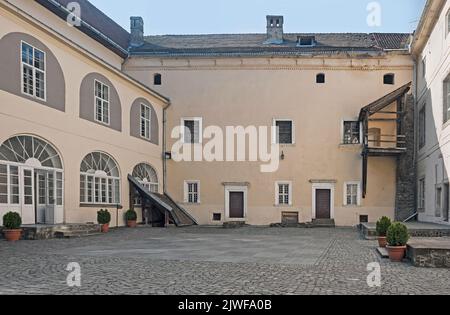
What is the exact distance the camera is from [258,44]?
1127 inches

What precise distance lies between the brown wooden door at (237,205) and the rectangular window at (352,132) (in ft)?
22.3

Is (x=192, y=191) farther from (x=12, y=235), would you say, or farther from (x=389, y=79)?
(x=12, y=235)

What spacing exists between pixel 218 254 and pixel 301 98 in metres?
16.7

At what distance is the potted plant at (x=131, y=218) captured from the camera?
21.9 m

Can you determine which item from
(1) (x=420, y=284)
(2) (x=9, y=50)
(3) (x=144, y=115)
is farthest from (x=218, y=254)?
(3) (x=144, y=115)

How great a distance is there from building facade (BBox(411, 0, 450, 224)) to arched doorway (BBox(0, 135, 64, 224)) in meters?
14.6

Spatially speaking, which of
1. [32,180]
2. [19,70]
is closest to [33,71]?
[19,70]

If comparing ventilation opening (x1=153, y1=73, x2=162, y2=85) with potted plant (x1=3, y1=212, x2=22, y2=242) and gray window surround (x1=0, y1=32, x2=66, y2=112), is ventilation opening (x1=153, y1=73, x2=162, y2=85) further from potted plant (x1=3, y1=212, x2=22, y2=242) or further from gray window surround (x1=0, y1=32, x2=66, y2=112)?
potted plant (x1=3, y1=212, x2=22, y2=242)

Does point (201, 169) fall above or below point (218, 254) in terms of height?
above

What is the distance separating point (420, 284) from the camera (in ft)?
24.6

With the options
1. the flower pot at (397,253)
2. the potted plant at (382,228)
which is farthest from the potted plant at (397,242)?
the potted plant at (382,228)

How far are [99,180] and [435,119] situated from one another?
14.8 metres

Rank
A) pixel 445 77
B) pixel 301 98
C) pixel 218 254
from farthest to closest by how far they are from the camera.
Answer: pixel 301 98 → pixel 445 77 → pixel 218 254

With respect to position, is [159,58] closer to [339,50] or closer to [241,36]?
[241,36]
